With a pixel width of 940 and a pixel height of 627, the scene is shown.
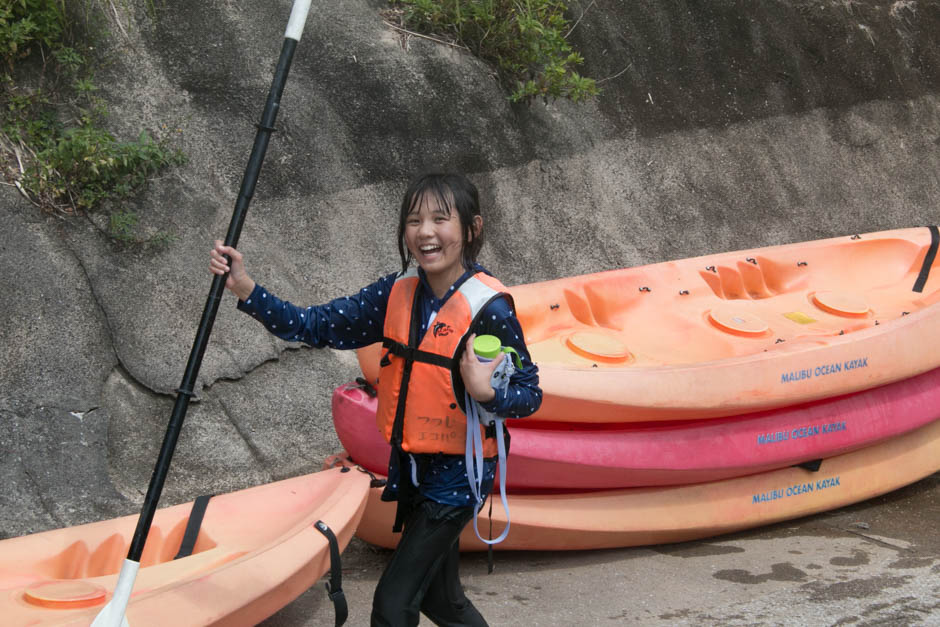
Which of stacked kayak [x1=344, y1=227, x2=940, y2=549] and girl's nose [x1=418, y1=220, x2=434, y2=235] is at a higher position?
girl's nose [x1=418, y1=220, x2=434, y2=235]

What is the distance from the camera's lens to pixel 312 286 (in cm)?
460

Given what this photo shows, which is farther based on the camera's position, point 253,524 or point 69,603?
point 253,524

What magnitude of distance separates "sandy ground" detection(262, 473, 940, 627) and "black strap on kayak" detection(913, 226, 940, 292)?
1.21 m

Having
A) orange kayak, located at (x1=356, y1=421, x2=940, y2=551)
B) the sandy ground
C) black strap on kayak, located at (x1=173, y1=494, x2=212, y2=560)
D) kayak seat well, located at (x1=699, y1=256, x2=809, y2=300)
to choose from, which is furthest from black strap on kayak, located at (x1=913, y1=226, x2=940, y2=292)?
black strap on kayak, located at (x1=173, y1=494, x2=212, y2=560)

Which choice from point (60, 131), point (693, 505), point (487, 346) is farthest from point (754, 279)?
point (60, 131)

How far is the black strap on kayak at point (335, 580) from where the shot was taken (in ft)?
7.51

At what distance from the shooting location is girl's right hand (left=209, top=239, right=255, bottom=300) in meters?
2.04

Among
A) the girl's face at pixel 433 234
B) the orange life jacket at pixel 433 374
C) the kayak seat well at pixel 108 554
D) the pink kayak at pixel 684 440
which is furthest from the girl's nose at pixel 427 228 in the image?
the kayak seat well at pixel 108 554

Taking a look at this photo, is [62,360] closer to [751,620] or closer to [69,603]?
[69,603]

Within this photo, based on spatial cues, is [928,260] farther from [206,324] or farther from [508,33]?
[206,324]

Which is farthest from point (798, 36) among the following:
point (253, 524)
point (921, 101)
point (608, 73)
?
point (253, 524)

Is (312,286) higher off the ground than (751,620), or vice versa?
(312,286)

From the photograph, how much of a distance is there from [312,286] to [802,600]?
8.60 ft

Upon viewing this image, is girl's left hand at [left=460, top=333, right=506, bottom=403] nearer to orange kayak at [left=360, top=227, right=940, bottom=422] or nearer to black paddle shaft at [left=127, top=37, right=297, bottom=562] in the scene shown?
black paddle shaft at [left=127, top=37, right=297, bottom=562]
